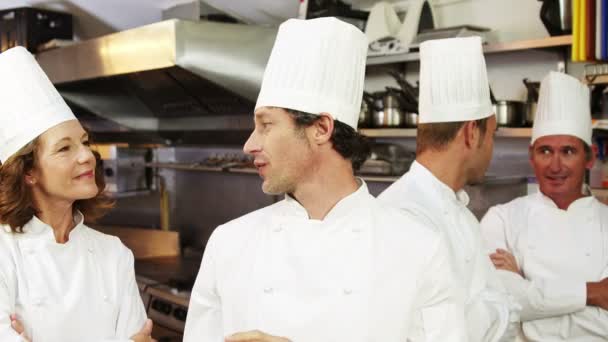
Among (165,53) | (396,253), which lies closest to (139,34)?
(165,53)

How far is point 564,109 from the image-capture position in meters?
2.60

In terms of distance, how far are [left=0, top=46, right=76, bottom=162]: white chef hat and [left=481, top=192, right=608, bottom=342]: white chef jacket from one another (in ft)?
5.28

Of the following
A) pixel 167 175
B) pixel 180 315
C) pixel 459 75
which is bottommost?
pixel 180 315

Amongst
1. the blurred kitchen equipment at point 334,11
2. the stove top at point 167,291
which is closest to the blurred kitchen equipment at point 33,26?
the stove top at point 167,291

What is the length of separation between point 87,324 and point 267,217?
2.01 ft

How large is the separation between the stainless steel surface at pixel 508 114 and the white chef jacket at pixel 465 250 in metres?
0.99

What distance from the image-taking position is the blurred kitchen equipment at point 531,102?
9.55 ft

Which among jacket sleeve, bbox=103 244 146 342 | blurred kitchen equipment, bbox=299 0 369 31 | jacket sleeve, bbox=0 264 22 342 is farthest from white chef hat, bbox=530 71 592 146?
jacket sleeve, bbox=0 264 22 342

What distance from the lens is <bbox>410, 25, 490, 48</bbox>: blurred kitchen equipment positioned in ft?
9.81

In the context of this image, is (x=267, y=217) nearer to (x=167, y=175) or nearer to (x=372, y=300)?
(x=372, y=300)

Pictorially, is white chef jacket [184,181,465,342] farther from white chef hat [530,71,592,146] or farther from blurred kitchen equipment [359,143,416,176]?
blurred kitchen equipment [359,143,416,176]

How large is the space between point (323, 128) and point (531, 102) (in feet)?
5.52

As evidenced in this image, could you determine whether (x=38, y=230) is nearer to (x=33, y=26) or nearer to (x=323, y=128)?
(x=323, y=128)

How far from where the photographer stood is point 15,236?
1.82m
